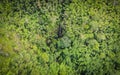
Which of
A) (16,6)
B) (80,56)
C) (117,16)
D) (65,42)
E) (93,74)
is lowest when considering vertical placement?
(93,74)

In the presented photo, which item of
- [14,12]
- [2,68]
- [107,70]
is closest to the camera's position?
[2,68]

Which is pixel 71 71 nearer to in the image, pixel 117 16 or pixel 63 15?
pixel 63 15

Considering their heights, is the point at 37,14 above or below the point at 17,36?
above

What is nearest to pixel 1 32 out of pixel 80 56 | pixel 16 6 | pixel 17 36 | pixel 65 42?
pixel 17 36

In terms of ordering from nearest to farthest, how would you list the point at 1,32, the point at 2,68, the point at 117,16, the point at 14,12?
the point at 2,68 → the point at 1,32 → the point at 14,12 → the point at 117,16

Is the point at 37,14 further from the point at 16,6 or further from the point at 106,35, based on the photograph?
the point at 106,35

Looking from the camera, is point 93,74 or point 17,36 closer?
point 17,36
